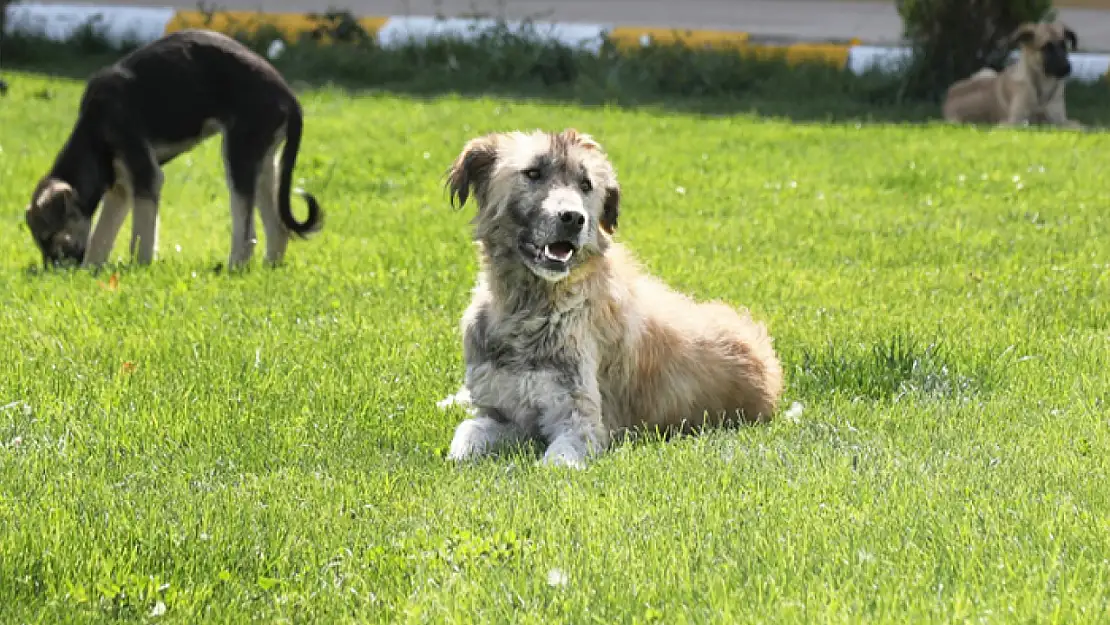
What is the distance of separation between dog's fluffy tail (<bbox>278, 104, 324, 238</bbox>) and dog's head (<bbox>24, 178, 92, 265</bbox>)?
1.26 metres

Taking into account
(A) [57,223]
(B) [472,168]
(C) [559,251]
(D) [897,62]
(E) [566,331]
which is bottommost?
(D) [897,62]

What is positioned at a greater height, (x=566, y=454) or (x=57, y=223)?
(x=566, y=454)

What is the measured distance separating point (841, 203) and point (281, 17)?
453 inches

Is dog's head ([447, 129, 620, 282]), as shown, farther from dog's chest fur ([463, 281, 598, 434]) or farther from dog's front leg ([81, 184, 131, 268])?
dog's front leg ([81, 184, 131, 268])

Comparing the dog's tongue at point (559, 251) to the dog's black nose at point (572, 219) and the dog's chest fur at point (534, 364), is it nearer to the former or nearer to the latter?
the dog's black nose at point (572, 219)

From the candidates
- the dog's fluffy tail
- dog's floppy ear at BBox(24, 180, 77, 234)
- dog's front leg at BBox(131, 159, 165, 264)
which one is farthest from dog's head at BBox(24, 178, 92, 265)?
the dog's fluffy tail

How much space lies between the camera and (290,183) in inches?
369

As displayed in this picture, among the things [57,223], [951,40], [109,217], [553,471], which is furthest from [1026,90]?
[553,471]

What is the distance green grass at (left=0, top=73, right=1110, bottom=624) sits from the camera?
156 inches

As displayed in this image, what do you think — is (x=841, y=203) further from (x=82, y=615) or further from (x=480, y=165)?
(x=82, y=615)

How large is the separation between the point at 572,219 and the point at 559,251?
0.16 meters

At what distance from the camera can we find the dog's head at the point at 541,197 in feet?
18.0

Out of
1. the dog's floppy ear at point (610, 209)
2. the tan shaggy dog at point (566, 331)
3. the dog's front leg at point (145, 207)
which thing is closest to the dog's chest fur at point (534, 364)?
the tan shaggy dog at point (566, 331)

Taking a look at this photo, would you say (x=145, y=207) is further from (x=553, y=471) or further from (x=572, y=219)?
(x=553, y=471)
